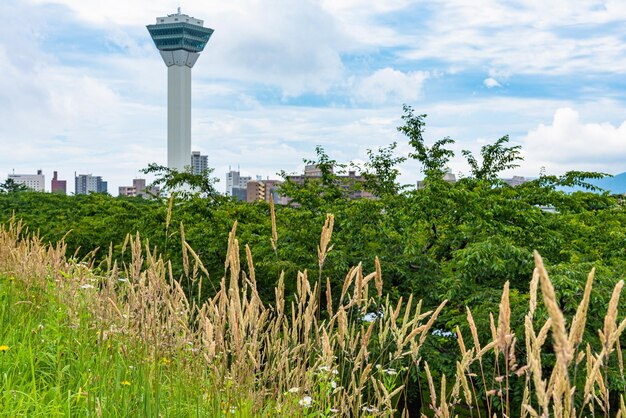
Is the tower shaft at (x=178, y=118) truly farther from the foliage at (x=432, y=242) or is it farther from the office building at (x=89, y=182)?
the foliage at (x=432, y=242)

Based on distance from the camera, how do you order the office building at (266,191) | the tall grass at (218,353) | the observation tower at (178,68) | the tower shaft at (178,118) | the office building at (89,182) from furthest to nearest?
the office building at (89,182)
the observation tower at (178,68)
the tower shaft at (178,118)
the office building at (266,191)
the tall grass at (218,353)

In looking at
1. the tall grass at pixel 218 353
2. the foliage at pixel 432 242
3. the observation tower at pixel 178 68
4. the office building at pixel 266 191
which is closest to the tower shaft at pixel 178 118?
the observation tower at pixel 178 68

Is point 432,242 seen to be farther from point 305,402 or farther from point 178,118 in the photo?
point 178,118

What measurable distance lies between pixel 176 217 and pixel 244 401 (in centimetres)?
790

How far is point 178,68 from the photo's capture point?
93.0 metres

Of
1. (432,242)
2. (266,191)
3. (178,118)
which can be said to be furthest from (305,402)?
(178,118)

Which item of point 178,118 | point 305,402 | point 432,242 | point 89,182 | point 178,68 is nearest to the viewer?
point 305,402

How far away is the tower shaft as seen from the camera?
296 ft

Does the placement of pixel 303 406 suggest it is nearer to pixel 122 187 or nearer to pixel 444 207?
pixel 444 207

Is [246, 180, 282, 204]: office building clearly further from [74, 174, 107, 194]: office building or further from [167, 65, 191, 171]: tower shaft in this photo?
[74, 174, 107, 194]: office building

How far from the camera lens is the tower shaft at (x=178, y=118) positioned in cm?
9012

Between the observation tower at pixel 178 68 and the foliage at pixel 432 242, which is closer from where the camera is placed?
the foliage at pixel 432 242

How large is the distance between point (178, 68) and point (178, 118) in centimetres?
833

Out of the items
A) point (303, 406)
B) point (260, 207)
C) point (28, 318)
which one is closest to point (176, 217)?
point (260, 207)
